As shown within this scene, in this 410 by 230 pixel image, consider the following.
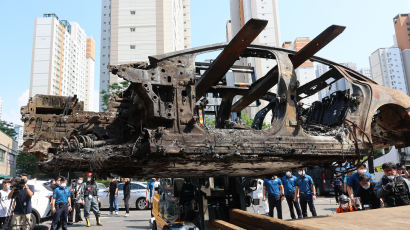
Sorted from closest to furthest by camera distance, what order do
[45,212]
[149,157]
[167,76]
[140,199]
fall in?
[149,157] < [167,76] < [45,212] < [140,199]

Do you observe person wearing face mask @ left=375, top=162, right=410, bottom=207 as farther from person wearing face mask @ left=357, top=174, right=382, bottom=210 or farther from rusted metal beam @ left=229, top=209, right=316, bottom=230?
rusted metal beam @ left=229, top=209, right=316, bottom=230

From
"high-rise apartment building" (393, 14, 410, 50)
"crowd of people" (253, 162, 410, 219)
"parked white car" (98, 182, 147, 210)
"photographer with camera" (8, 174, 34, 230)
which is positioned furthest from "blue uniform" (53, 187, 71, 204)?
"high-rise apartment building" (393, 14, 410, 50)

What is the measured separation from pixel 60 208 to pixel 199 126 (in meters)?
6.53

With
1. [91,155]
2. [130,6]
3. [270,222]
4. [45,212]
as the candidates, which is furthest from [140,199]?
[130,6]

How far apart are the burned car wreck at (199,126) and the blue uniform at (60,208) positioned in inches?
144

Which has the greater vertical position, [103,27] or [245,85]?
[103,27]

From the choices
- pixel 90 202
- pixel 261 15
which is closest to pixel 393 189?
pixel 90 202

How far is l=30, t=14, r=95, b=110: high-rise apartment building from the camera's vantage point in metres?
82.6

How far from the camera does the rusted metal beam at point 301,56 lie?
5.51 meters

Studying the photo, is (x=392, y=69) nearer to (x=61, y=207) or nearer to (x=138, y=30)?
(x=138, y=30)

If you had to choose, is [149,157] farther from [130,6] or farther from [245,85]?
[130,6]

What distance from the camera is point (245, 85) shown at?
8070 mm

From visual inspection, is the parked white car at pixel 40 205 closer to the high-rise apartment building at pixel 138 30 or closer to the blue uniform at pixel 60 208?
the blue uniform at pixel 60 208

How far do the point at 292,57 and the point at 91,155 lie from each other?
4.18 m
